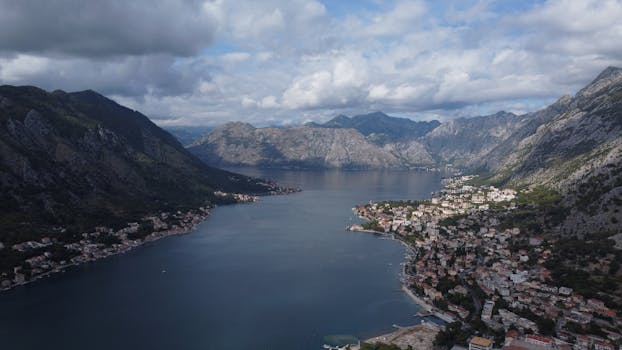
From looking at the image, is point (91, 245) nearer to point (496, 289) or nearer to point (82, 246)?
point (82, 246)

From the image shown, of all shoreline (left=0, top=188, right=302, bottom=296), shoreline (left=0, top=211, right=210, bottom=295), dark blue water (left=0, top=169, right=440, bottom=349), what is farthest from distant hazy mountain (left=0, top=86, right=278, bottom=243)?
dark blue water (left=0, top=169, right=440, bottom=349)

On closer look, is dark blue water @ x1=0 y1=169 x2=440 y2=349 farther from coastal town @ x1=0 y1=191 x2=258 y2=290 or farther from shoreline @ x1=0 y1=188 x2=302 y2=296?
coastal town @ x1=0 y1=191 x2=258 y2=290

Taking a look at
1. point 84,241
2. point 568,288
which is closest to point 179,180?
point 84,241

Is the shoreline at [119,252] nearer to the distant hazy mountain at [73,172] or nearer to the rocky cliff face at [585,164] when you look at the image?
the distant hazy mountain at [73,172]

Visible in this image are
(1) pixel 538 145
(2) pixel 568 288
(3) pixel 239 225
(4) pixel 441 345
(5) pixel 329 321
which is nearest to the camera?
(4) pixel 441 345

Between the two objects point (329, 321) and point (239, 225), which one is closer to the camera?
point (329, 321)

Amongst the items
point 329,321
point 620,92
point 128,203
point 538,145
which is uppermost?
point 620,92

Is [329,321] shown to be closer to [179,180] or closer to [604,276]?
[604,276]

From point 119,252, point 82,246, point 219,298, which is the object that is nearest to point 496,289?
point 219,298
